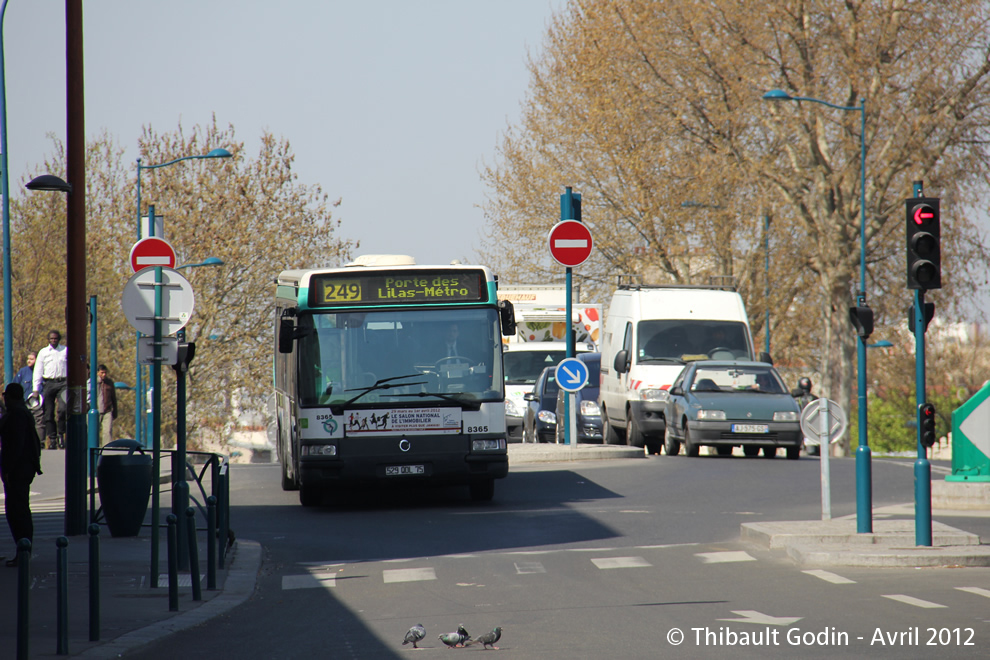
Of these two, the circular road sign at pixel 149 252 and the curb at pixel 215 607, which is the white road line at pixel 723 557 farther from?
the circular road sign at pixel 149 252

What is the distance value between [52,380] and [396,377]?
12467 mm

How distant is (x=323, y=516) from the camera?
1597 centimetres

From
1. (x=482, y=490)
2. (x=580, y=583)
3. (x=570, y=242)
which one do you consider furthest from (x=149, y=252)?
(x=580, y=583)

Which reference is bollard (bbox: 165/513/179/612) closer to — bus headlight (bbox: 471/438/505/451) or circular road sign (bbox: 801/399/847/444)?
bus headlight (bbox: 471/438/505/451)

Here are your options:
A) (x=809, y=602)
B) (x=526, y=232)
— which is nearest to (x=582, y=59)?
(x=526, y=232)

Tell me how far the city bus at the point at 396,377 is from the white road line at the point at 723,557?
3781 millimetres

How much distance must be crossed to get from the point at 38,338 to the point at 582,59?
61.5 ft

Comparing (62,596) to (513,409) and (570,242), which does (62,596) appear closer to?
(570,242)

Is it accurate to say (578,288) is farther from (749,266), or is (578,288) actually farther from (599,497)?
(599,497)

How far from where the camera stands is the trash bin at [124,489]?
547 inches

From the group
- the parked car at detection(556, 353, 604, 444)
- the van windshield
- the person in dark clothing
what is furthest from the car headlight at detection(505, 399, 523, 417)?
the person in dark clothing

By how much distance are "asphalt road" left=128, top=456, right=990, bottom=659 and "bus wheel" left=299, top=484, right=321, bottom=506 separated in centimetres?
16

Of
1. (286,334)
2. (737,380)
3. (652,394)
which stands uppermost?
(286,334)

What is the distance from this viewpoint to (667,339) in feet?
80.9
